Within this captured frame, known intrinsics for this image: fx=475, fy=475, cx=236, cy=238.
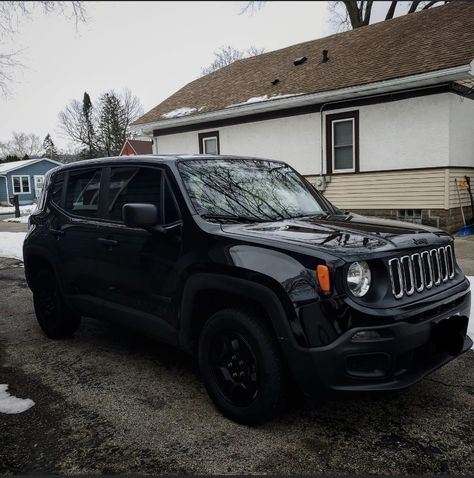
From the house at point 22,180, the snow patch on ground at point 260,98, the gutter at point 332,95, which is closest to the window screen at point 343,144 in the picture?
the gutter at point 332,95

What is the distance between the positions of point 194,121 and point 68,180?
11914mm

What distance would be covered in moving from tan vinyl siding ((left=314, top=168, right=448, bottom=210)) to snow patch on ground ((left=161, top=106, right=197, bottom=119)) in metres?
5.76

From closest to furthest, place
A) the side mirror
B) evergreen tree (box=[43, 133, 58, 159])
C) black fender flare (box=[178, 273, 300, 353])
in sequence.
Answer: black fender flare (box=[178, 273, 300, 353])
the side mirror
evergreen tree (box=[43, 133, 58, 159])

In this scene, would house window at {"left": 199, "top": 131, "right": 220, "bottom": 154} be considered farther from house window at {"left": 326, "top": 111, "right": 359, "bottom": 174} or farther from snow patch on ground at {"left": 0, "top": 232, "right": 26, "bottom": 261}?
snow patch on ground at {"left": 0, "top": 232, "right": 26, "bottom": 261}

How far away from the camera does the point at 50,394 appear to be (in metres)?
3.58

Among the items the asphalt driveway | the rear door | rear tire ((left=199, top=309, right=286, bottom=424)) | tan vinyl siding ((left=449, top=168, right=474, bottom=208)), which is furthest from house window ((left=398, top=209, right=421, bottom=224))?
rear tire ((left=199, top=309, right=286, bottom=424))

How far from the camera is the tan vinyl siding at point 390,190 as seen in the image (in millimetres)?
11547

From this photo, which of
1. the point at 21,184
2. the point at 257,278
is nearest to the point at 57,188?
the point at 257,278

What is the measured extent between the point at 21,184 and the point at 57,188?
41.6 meters

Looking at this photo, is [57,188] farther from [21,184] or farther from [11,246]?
[21,184]

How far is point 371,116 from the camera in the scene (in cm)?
1240

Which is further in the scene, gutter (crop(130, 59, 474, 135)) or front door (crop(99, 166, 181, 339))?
gutter (crop(130, 59, 474, 135))

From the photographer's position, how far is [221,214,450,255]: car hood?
2790 millimetres

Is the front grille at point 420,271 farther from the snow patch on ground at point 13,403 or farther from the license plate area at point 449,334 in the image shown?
the snow patch on ground at point 13,403
